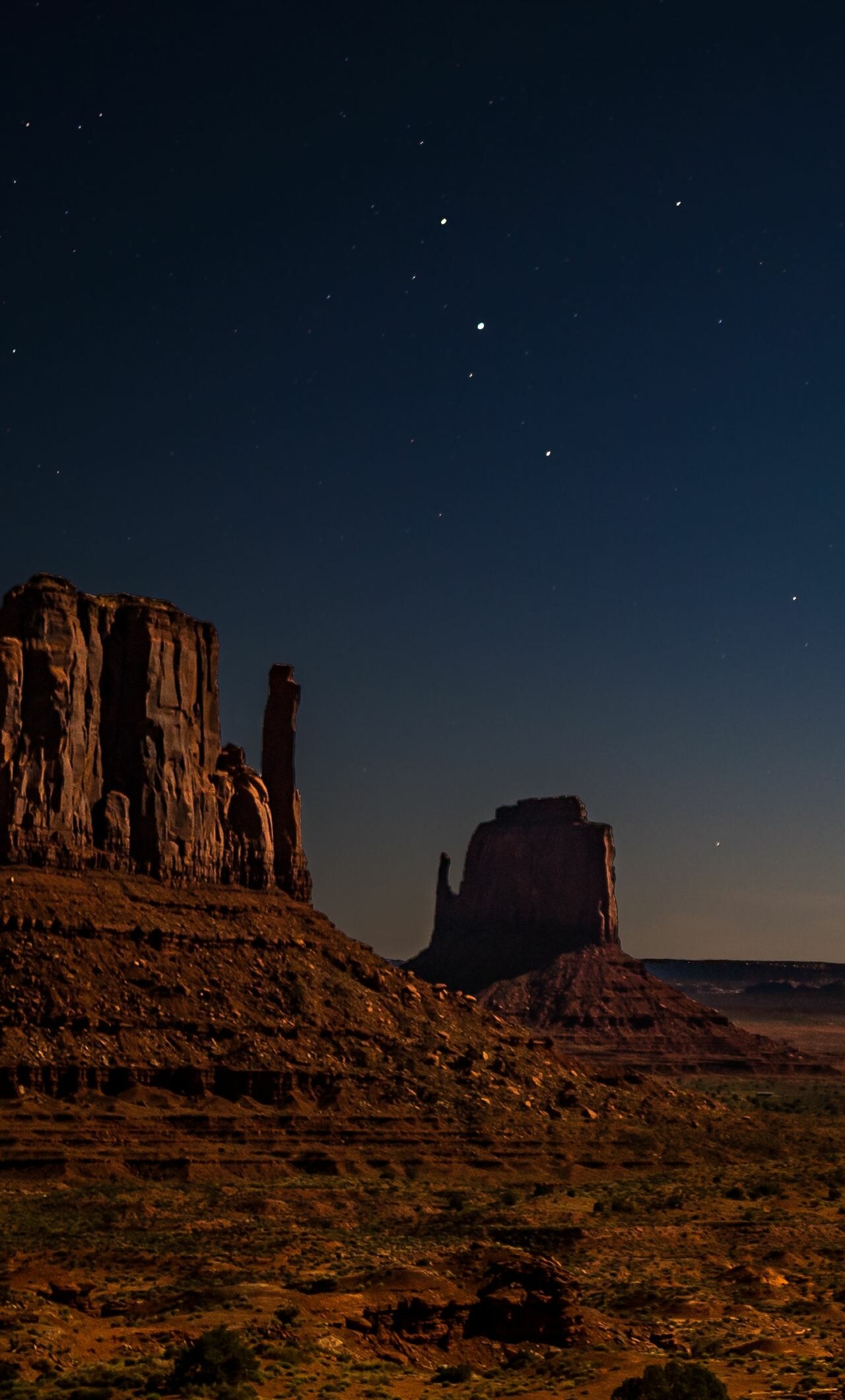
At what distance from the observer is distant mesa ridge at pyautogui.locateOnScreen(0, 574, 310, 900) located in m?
82.1

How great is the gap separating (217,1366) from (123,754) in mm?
56001

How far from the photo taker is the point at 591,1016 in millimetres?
183000

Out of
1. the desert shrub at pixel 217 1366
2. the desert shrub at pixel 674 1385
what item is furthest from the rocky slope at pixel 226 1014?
the desert shrub at pixel 674 1385

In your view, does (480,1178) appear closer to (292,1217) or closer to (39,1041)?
(292,1217)

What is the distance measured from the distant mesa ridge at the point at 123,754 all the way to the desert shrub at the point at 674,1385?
52218 mm

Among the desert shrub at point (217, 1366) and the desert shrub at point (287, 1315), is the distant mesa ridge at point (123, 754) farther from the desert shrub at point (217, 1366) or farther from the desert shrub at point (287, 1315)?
the desert shrub at point (217, 1366)

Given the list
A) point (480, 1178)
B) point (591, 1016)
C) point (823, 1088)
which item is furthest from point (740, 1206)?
point (591, 1016)

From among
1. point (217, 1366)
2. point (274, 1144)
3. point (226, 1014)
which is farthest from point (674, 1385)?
point (226, 1014)

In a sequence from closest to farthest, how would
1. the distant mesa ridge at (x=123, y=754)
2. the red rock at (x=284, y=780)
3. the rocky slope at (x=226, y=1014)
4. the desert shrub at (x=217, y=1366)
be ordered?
the desert shrub at (x=217, y=1366), the rocky slope at (x=226, y=1014), the distant mesa ridge at (x=123, y=754), the red rock at (x=284, y=780)

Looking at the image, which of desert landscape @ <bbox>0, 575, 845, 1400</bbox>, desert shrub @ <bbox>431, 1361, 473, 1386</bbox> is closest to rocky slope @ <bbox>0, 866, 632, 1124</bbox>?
desert landscape @ <bbox>0, 575, 845, 1400</bbox>

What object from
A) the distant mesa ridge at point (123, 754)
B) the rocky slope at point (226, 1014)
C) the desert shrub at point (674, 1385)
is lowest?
the desert shrub at point (674, 1385)

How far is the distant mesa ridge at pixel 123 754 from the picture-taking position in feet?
269

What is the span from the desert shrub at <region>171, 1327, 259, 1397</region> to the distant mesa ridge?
4727cm

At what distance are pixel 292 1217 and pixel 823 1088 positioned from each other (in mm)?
110968
